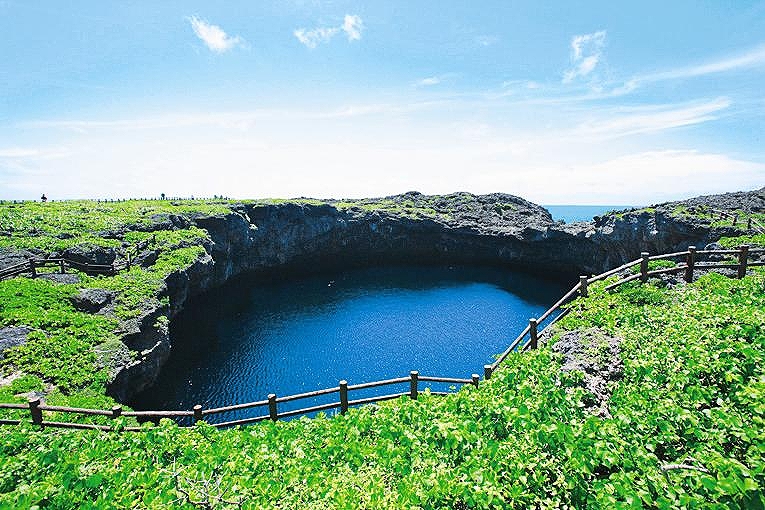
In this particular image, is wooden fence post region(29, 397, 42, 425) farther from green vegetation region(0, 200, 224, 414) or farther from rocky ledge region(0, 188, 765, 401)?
rocky ledge region(0, 188, 765, 401)

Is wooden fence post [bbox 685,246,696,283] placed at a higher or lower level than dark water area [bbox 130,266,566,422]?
higher

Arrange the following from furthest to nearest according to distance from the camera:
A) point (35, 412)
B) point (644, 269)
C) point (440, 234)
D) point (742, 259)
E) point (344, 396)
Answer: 1. point (440, 234)
2. point (644, 269)
3. point (742, 259)
4. point (344, 396)
5. point (35, 412)

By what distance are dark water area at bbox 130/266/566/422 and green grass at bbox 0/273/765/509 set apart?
15282 mm

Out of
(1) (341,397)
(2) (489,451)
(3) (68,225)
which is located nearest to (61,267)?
(3) (68,225)

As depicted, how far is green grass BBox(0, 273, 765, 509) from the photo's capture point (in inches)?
236

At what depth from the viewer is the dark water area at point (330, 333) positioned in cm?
2647

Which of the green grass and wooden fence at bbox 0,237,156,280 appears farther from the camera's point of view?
wooden fence at bbox 0,237,156,280

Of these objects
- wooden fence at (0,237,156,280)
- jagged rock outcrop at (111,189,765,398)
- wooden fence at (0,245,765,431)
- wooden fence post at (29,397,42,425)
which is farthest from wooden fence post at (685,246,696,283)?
wooden fence at (0,237,156,280)

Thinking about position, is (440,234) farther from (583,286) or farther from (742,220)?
(583,286)

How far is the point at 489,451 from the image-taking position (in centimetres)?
713

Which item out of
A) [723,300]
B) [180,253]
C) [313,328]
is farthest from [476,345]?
[180,253]

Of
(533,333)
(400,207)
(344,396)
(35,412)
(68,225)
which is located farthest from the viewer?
(400,207)

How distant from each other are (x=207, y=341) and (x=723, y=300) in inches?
1329

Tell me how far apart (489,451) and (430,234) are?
61.4m
